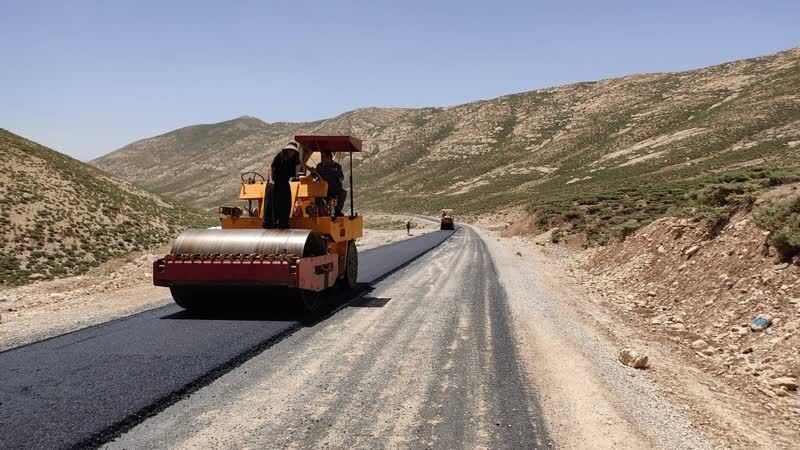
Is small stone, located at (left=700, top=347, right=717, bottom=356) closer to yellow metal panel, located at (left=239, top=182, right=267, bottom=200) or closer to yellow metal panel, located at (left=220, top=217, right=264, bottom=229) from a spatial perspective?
yellow metal panel, located at (left=220, top=217, right=264, bottom=229)

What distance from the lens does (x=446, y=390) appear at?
595cm

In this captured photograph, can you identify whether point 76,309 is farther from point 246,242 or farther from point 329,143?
point 329,143

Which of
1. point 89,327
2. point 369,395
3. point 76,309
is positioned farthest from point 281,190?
point 76,309

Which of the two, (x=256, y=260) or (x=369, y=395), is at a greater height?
(x=256, y=260)

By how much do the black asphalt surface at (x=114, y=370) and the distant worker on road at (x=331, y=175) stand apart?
3.33 metres

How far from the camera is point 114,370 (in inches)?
248

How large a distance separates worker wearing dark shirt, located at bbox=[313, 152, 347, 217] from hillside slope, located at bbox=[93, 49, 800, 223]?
21899 mm

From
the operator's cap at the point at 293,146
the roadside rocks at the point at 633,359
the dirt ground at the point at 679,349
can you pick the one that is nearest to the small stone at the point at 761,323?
the dirt ground at the point at 679,349

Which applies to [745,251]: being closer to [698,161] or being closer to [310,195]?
[310,195]

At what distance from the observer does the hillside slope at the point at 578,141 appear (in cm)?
6031

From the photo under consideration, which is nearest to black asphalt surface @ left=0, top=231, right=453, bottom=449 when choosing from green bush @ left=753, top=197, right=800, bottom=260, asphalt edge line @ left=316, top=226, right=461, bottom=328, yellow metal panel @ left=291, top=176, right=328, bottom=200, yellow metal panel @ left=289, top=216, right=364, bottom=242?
asphalt edge line @ left=316, top=226, right=461, bottom=328

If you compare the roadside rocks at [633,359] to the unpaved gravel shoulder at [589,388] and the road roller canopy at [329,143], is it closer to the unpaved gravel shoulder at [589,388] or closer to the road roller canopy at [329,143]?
the unpaved gravel shoulder at [589,388]

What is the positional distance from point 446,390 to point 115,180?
48.8m

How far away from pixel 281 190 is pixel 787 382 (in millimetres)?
8855
